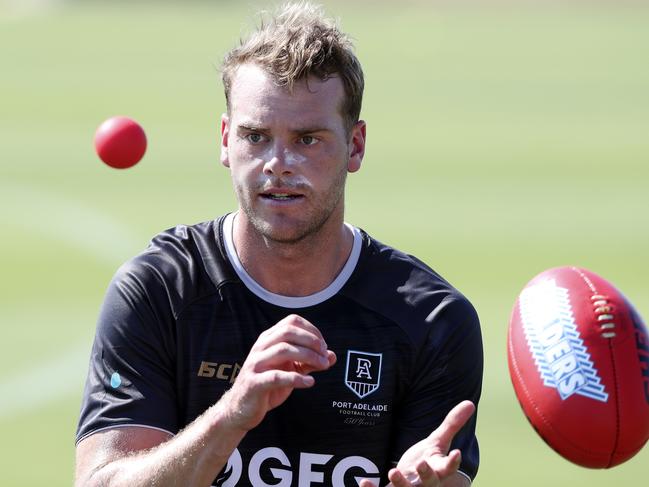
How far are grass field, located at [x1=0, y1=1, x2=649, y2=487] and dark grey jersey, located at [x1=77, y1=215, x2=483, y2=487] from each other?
115 centimetres

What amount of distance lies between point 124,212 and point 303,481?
9.18 metres

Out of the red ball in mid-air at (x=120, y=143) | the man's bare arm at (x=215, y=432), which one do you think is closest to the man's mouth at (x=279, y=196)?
the man's bare arm at (x=215, y=432)

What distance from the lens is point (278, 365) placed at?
4020 mm

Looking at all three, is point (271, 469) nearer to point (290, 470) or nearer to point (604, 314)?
point (290, 470)

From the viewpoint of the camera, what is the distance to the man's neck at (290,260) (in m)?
4.92

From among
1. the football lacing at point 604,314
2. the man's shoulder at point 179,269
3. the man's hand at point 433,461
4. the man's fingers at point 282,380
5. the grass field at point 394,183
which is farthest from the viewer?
the grass field at point 394,183

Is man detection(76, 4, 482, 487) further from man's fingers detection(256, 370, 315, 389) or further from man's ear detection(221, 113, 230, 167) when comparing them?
man's fingers detection(256, 370, 315, 389)

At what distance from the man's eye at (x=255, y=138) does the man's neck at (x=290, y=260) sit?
1.10 ft

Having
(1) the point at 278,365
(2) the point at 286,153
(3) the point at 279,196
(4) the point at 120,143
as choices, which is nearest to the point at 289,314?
(3) the point at 279,196

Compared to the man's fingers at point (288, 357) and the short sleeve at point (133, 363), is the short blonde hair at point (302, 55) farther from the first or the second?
the man's fingers at point (288, 357)

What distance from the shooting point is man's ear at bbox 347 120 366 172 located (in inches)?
197

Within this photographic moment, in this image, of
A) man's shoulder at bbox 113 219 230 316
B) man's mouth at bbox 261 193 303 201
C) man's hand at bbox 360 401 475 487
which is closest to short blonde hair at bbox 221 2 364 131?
man's mouth at bbox 261 193 303 201

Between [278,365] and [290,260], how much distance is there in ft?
3.10

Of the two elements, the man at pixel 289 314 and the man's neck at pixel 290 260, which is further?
the man's neck at pixel 290 260
